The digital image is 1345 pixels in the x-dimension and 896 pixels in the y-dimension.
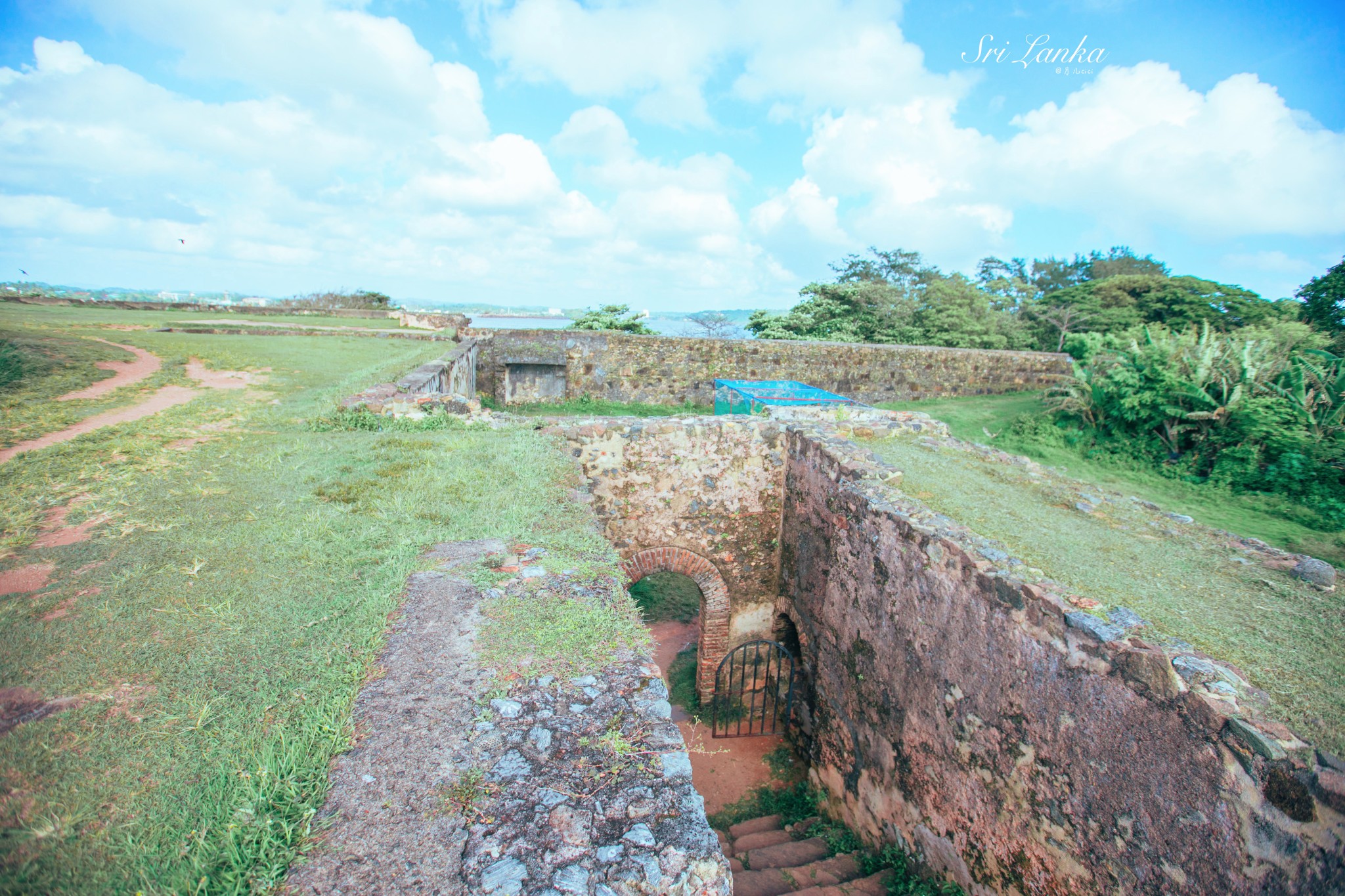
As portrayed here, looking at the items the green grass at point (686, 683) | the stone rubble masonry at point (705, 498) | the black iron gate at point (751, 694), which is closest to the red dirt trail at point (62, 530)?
the stone rubble masonry at point (705, 498)

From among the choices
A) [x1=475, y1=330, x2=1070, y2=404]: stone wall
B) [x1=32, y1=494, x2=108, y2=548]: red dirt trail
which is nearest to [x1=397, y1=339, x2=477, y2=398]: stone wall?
[x1=475, y1=330, x2=1070, y2=404]: stone wall

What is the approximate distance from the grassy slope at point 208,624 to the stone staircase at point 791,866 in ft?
10.2

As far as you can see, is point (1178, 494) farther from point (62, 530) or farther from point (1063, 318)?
point (1063, 318)

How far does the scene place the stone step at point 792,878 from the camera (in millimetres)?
4297

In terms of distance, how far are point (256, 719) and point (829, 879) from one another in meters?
4.52

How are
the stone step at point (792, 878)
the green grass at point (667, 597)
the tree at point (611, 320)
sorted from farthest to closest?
the tree at point (611, 320) → the green grass at point (667, 597) → the stone step at point (792, 878)

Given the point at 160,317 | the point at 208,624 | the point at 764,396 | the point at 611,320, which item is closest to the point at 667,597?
the point at 764,396

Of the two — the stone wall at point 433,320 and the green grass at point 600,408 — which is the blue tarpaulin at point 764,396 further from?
the stone wall at point 433,320

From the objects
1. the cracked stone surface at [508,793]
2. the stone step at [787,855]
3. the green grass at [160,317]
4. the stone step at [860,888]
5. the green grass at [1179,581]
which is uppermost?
the green grass at [160,317]

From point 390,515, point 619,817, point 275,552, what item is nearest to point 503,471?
point 390,515

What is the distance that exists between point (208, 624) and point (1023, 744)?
4.29 m

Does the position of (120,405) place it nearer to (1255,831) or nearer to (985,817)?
(985,817)

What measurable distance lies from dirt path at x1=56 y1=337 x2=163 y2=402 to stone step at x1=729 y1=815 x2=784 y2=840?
837cm

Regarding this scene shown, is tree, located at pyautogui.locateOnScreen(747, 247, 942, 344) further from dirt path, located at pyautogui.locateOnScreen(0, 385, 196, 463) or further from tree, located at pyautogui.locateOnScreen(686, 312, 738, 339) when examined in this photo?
dirt path, located at pyautogui.locateOnScreen(0, 385, 196, 463)
